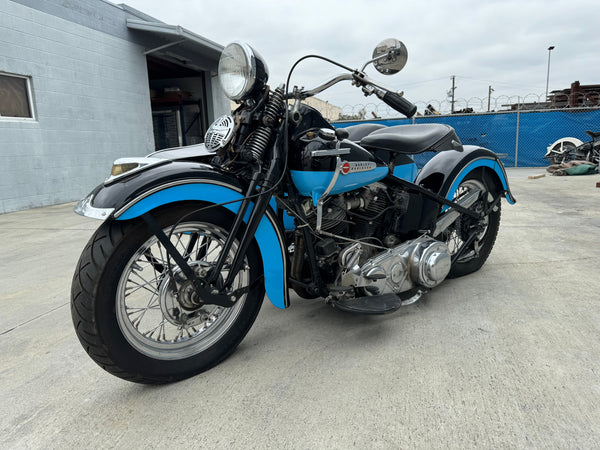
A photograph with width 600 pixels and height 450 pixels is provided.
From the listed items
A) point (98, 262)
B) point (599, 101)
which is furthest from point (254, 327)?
point (599, 101)

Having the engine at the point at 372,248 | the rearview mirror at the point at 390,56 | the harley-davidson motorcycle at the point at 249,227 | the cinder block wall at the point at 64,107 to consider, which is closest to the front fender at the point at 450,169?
the harley-davidson motorcycle at the point at 249,227

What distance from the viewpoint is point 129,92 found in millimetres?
9820

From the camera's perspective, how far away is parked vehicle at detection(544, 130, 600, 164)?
38.7 ft

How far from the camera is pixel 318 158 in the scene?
2.05 meters

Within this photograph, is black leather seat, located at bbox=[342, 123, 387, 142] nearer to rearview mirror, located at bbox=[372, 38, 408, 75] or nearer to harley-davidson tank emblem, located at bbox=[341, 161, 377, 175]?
harley-davidson tank emblem, located at bbox=[341, 161, 377, 175]

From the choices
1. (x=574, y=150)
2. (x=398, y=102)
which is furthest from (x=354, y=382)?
(x=574, y=150)

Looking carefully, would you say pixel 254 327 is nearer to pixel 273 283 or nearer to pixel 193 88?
pixel 273 283

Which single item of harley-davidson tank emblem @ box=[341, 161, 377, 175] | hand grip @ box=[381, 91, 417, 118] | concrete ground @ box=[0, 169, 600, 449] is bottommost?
concrete ground @ box=[0, 169, 600, 449]

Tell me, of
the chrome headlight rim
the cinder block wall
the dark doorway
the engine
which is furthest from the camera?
the dark doorway

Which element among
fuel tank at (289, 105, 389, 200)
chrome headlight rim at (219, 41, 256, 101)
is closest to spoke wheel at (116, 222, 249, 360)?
fuel tank at (289, 105, 389, 200)

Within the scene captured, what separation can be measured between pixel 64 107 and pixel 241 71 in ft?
25.9

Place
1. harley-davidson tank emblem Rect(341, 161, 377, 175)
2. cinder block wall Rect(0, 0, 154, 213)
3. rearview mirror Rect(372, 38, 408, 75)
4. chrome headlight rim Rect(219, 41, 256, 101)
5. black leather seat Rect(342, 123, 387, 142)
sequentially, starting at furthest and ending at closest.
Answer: cinder block wall Rect(0, 0, 154, 213) → black leather seat Rect(342, 123, 387, 142) → harley-davidson tank emblem Rect(341, 161, 377, 175) → rearview mirror Rect(372, 38, 408, 75) → chrome headlight rim Rect(219, 41, 256, 101)

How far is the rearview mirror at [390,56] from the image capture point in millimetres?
2000

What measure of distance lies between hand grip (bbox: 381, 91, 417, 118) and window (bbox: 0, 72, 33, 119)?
761 cm
